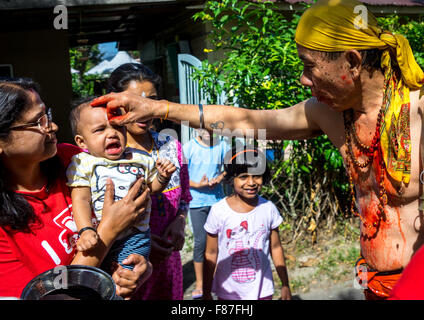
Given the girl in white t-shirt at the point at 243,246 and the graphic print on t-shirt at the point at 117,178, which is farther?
the girl in white t-shirt at the point at 243,246

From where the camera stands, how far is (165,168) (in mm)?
2502

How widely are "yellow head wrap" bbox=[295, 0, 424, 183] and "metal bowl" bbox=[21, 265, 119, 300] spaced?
1.36m

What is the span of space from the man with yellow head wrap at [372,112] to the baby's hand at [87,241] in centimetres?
59

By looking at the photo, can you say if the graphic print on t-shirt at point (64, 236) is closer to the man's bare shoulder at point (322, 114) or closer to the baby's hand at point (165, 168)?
the baby's hand at point (165, 168)

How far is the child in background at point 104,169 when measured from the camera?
231 cm

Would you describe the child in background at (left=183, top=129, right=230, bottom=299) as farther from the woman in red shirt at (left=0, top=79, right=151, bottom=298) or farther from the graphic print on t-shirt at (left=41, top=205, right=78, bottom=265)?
the graphic print on t-shirt at (left=41, top=205, right=78, bottom=265)

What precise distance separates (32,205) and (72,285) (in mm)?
688

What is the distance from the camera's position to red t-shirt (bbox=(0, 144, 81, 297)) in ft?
6.20

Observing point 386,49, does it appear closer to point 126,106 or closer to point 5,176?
point 126,106

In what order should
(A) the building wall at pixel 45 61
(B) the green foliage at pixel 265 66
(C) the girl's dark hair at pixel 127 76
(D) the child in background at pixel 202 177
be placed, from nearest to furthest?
1. (C) the girl's dark hair at pixel 127 76
2. (B) the green foliage at pixel 265 66
3. (D) the child in background at pixel 202 177
4. (A) the building wall at pixel 45 61

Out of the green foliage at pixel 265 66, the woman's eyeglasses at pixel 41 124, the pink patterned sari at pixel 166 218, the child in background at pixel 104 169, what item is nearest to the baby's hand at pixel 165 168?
the child in background at pixel 104 169
